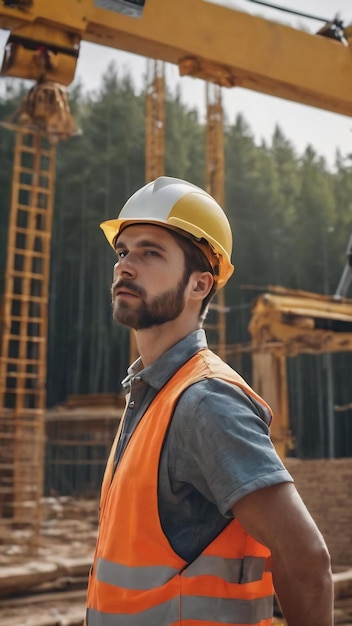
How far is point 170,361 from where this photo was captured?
5.08 ft

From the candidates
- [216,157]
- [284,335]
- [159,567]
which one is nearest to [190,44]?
[284,335]

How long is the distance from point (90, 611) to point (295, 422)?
28.0 metres

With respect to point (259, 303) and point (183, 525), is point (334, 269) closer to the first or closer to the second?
point (259, 303)

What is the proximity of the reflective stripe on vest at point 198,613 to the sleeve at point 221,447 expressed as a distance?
0.17m

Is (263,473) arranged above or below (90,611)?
above

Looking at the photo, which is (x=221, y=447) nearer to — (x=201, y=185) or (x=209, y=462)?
(x=209, y=462)

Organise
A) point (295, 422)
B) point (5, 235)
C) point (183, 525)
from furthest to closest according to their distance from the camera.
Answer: point (295, 422) < point (5, 235) < point (183, 525)

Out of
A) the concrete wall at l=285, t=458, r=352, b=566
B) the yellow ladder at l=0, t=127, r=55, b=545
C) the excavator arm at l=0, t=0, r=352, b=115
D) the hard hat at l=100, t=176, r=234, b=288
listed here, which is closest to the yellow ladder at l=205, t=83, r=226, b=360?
the concrete wall at l=285, t=458, r=352, b=566

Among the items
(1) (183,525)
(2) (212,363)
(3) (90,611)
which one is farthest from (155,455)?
(3) (90,611)

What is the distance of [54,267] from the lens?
29.4 metres

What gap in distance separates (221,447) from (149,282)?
467 millimetres

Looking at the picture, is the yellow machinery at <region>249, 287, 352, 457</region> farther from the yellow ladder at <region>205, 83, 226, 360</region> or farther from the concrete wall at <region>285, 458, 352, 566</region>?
the yellow ladder at <region>205, 83, 226, 360</region>

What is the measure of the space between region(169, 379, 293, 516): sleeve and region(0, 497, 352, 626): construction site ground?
4.23 meters

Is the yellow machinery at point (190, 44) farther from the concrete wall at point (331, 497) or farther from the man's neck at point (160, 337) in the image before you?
the concrete wall at point (331, 497)
